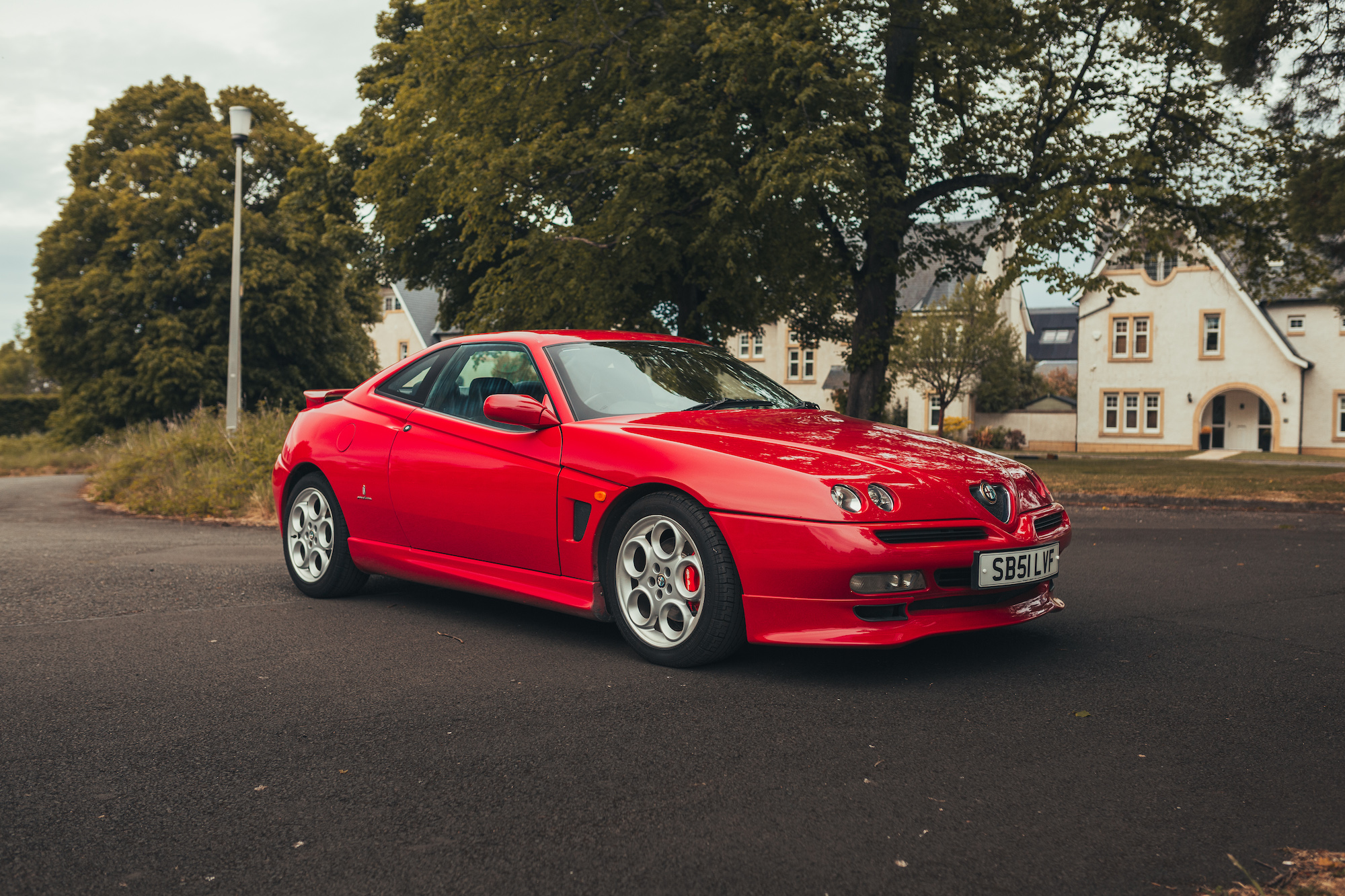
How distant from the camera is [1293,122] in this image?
52.0 feet

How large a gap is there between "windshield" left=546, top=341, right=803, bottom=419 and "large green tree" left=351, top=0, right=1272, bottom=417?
10108 millimetres

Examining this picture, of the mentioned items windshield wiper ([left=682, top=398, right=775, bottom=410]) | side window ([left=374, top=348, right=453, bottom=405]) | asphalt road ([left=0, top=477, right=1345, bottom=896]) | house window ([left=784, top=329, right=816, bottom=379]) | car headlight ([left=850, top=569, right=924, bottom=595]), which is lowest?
asphalt road ([left=0, top=477, right=1345, bottom=896])

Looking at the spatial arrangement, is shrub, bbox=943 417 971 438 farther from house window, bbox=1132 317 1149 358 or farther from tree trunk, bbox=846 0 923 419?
tree trunk, bbox=846 0 923 419

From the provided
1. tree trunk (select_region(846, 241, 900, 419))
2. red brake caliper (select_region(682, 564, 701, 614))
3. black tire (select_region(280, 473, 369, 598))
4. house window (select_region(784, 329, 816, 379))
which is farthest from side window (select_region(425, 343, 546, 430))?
house window (select_region(784, 329, 816, 379))

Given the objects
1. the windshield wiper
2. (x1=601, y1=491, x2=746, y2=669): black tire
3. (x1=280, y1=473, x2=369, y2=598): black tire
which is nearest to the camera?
(x1=601, y1=491, x2=746, y2=669): black tire

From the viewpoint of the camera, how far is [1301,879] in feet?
8.29

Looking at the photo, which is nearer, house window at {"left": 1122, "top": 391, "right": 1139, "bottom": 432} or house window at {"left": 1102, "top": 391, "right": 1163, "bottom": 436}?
house window at {"left": 1102, "top": 391, "right": 1163, "bottom": 436}

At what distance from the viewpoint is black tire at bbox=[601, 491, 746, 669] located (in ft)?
14.5

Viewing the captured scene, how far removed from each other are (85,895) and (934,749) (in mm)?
2411

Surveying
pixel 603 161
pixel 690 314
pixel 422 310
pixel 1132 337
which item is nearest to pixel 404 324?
pixel 422 310

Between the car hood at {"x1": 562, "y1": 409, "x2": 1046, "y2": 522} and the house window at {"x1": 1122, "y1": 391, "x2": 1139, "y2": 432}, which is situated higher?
the house window at {"x1": 1122, "y1": 391, "x2": 1139, "y2": 432}

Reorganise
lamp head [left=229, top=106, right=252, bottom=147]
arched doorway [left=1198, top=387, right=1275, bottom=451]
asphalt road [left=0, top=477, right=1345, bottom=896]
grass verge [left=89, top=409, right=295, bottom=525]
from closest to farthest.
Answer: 1. asphalt road [left=0, top=477, right=1345, bottom=896]
2. grass verge [left=89, top=409, right=295, bottom=525]
3. lamp head [left=229, top=106, right=252, bottom=147]
4. arched doorway [left=1198, top=387, right=1275, bottom=451]

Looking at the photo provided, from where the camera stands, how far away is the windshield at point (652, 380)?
5332 millimetres

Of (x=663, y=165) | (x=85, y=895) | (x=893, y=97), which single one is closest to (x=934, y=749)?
(x=85, y=895)
